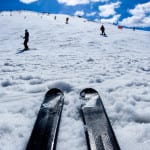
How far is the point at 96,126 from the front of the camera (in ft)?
13.2

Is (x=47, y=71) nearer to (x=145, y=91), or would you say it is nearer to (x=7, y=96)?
(x=7, y=96)

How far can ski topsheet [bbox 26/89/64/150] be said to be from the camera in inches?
140

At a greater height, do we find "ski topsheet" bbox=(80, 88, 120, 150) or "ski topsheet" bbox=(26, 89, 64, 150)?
"ski topsheet" bbox=(80, 88, 120, 150)

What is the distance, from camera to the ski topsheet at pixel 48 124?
3561mm

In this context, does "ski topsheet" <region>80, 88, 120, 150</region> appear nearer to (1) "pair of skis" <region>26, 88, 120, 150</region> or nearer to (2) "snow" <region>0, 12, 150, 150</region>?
(1) "pair of skis" <region>26, 88, 120, 150</region>

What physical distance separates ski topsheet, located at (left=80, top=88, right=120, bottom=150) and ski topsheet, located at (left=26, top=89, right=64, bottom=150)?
19.8 inches

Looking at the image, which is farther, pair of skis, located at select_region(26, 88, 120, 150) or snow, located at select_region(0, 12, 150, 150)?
snow, located at select_region(0, 12, 150, 150)

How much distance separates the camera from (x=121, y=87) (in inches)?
267

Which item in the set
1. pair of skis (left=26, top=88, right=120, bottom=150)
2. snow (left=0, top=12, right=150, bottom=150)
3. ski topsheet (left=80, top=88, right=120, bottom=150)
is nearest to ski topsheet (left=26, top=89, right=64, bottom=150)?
pair of skis (left=26, top=88, right=120, bottom=150)

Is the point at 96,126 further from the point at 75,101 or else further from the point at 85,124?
the point at 75,101

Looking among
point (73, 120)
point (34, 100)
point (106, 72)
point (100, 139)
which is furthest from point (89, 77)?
point (100, 139)

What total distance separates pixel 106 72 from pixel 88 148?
5395mm

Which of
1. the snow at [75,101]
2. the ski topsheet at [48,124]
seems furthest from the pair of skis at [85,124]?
the snow at [75,101]

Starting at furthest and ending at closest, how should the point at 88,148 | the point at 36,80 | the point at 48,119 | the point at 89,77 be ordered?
the point at 89,77 → the point at 36,80 → the point at 48,119 → the point at 88,148
